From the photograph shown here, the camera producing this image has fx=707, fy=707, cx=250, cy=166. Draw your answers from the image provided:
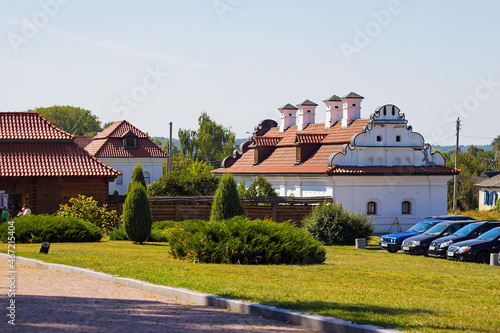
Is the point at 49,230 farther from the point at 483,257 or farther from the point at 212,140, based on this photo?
the point at 212,140

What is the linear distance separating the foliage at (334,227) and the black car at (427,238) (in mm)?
5620

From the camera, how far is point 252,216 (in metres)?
44.5

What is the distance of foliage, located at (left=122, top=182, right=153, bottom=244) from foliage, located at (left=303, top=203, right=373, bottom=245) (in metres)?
11.1

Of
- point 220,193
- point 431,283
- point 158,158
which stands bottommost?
point 431,283

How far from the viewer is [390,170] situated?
172 ft

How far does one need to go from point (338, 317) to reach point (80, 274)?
7.40 m

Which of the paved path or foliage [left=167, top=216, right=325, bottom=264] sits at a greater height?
foliage [left=167, top=216, right=325, bottom=264]

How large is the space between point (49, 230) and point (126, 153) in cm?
5432

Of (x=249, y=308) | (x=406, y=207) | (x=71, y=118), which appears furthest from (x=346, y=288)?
(x=71, y=118)

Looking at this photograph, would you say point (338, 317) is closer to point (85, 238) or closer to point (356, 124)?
point (85, 238)

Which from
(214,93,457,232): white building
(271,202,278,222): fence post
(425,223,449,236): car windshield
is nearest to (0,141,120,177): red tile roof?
(271,202,278,222): fence post

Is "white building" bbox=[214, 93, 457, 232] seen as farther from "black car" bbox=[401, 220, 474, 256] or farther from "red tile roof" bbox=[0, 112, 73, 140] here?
"red tile roof" bbox=[0, 112, 73, 140]

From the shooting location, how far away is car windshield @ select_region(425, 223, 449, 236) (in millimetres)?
32406

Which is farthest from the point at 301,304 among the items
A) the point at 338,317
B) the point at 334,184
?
the point at 334,184
